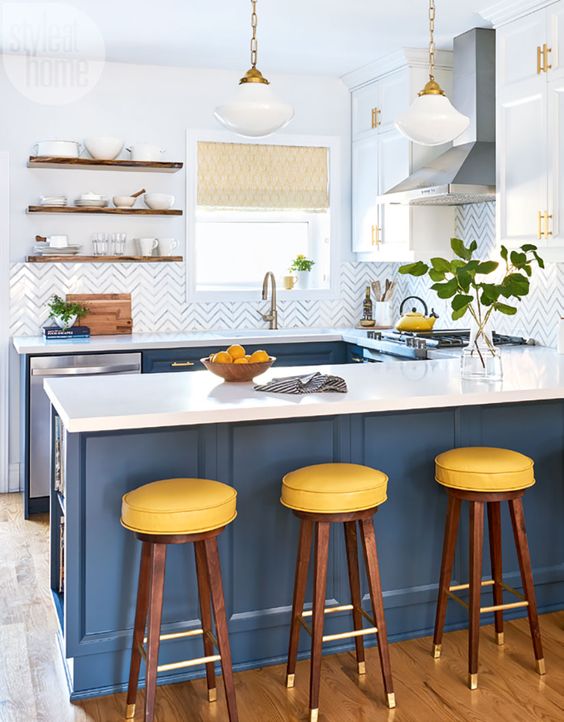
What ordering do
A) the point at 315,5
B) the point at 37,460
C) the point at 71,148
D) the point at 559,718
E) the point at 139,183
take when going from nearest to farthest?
the point at 559,718
the point at 315,5
the point at 37,460
the point at 71,148
the point at 139,183

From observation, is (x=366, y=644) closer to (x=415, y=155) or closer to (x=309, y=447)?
(x=309, y=447)

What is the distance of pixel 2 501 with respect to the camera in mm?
5070

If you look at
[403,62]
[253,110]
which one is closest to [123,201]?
[403,62]

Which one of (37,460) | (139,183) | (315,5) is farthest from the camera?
(139,183)

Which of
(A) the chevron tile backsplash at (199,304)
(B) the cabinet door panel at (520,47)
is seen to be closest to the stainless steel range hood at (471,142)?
(B) the cabinet door panel at (520,47)

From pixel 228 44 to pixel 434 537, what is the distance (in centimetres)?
321

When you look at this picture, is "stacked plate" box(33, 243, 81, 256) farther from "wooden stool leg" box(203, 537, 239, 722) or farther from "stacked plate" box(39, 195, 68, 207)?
"wooden stool leg" box(203, 537, 239, 722)

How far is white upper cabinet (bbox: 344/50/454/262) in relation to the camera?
5117 mm

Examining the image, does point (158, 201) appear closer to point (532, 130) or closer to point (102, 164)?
point (102, 164)

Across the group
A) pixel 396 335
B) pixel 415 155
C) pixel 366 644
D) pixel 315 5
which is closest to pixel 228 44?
pixel 315 5

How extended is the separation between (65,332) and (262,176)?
1746 millimetres

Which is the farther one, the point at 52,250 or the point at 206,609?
the point at 52,250

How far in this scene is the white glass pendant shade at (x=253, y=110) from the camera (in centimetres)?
264

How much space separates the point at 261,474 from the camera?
289 cm
